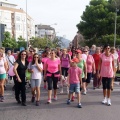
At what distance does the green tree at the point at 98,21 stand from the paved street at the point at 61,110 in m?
25.5

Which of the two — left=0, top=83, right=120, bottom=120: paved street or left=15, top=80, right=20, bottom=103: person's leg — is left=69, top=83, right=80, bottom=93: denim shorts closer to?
left=0, top=83, right=120, bottom=120: paved street

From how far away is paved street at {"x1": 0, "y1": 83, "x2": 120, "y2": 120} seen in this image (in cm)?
731

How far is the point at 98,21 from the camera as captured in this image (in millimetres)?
34750

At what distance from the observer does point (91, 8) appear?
118 ft

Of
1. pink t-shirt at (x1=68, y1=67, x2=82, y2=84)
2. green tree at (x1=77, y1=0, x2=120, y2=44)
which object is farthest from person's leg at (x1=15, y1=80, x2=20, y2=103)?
green tree at (x1=77, y1=0, x2=120, y2=44)

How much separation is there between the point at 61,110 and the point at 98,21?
27.7 meters

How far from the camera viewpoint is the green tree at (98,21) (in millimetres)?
34906

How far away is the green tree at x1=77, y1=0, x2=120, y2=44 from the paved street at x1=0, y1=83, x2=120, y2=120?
25.5 meters

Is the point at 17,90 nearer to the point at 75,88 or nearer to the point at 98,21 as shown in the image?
the point at 75,88

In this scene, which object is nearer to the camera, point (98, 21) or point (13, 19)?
point (98, 21)

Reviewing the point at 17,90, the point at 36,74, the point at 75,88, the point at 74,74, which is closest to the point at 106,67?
the point at 74,74

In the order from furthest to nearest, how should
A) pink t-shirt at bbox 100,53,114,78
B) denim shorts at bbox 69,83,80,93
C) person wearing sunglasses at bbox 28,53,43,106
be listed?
pink t-shirt at bbox 100,53,114,78 → person wearing sunglasses at bbox 28,53,43,106 → denim shorts at bbox 69,83,80,93

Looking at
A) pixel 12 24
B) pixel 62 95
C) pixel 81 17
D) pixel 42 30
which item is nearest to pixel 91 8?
pixel 81 17

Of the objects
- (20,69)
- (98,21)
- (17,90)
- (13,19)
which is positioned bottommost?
(17,90)
